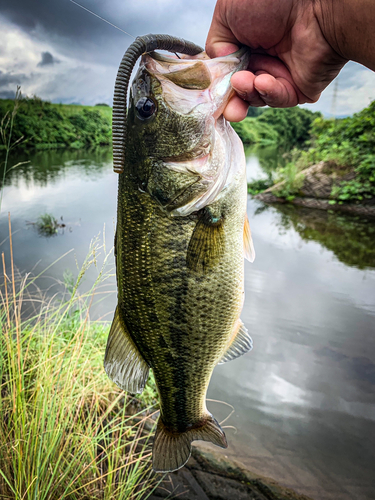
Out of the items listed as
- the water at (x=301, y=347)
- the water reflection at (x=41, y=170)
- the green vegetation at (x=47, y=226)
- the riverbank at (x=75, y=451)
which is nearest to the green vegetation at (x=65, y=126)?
the water reflection at (x=41, y=170)

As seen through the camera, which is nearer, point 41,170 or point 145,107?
point 145,107

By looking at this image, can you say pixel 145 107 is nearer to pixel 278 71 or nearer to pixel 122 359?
pixel 278 71

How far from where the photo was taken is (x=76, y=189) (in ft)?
49.3

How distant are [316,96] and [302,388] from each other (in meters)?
3.46

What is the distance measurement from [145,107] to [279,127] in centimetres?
5918

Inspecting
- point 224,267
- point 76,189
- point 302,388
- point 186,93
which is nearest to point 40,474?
point 224,267

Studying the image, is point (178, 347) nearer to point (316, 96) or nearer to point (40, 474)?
point (40, 474)

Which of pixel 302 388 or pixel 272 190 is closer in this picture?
pixel 302 388

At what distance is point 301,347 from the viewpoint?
473cm

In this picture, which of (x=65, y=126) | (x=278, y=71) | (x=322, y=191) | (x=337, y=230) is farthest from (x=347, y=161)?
(x=65, y=126)

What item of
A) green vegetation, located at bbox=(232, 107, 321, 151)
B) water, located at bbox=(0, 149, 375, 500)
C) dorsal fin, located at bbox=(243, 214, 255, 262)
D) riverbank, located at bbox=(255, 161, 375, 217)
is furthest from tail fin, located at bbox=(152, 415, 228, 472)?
green vegetation, located at bbox=(232, 107, 321, 151)

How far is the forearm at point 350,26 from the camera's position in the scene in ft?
4.09

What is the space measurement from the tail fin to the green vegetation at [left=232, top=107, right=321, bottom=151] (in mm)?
49323

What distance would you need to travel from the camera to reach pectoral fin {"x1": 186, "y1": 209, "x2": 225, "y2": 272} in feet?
4.50
